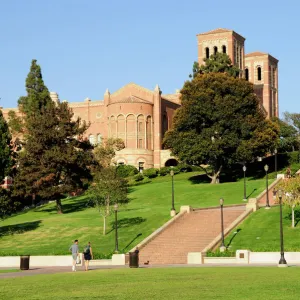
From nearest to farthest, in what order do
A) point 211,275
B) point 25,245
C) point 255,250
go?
1. point 211,275
2. point 255,250
3. point 25,245

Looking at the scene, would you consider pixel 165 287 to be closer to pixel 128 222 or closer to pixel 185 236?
pixel 185 236

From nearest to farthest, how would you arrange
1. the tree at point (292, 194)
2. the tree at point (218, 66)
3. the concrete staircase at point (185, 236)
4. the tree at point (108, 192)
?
the concrete staircase at point (185, 236) < the tree at point (292, 194) < the tree at point (108, 192) < the tree at point (218, 66)

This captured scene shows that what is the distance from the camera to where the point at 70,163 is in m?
65.4

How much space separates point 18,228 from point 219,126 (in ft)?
94.3

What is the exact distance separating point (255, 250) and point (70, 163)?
2831 centimetres

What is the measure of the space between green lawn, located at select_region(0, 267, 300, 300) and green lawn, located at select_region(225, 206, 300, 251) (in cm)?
1556

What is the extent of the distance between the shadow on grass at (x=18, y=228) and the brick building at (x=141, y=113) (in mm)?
44870

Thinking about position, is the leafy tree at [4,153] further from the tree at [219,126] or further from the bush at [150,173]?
the bush at [150,173]

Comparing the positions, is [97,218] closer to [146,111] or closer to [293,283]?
[293,283]

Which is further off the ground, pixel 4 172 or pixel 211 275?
pixel 4 172

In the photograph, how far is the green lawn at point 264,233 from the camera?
42.6 m

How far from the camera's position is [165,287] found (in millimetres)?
21828

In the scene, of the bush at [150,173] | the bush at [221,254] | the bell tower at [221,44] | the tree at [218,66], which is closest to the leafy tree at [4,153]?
the bush at [221,254]

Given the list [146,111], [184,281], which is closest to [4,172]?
[184,281]
